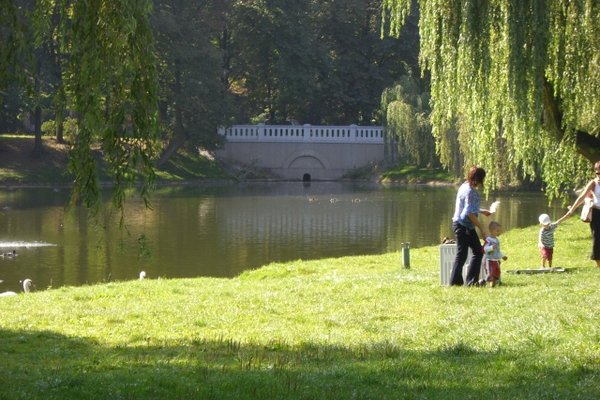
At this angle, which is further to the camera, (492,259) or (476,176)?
(492,259)

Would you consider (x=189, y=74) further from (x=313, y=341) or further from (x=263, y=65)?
(x=313, y=341)

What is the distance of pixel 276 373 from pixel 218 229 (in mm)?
26151

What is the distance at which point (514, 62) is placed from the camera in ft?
46.7

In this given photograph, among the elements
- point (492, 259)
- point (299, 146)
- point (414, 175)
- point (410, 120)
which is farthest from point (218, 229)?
point (299, 146)

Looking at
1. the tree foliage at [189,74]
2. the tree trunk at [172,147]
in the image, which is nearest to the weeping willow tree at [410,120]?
the tree foliage at [189,74]

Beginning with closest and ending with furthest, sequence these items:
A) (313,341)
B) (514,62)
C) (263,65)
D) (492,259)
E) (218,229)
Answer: (313,341) < (492,259) < (514,62) < (218,229) < (263,65)

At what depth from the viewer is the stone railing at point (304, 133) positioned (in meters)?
67.7

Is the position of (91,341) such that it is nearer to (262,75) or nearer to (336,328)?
(336,328)

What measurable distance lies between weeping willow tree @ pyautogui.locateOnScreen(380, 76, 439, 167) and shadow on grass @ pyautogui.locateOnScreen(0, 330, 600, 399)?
4966 centimetres

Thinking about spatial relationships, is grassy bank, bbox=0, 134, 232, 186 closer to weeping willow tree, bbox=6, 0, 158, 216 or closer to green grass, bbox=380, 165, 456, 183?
green grass, bbox=380, 165, 456, 183

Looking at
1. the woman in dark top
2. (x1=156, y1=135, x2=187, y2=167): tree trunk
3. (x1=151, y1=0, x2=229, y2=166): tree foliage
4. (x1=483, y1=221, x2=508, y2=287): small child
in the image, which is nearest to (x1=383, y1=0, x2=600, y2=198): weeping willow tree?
the woman in dark top

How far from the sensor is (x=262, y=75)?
6719 centimetres

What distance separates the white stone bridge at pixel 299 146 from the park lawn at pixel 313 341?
2103 inches

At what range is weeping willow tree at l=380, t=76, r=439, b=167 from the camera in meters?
59.0
